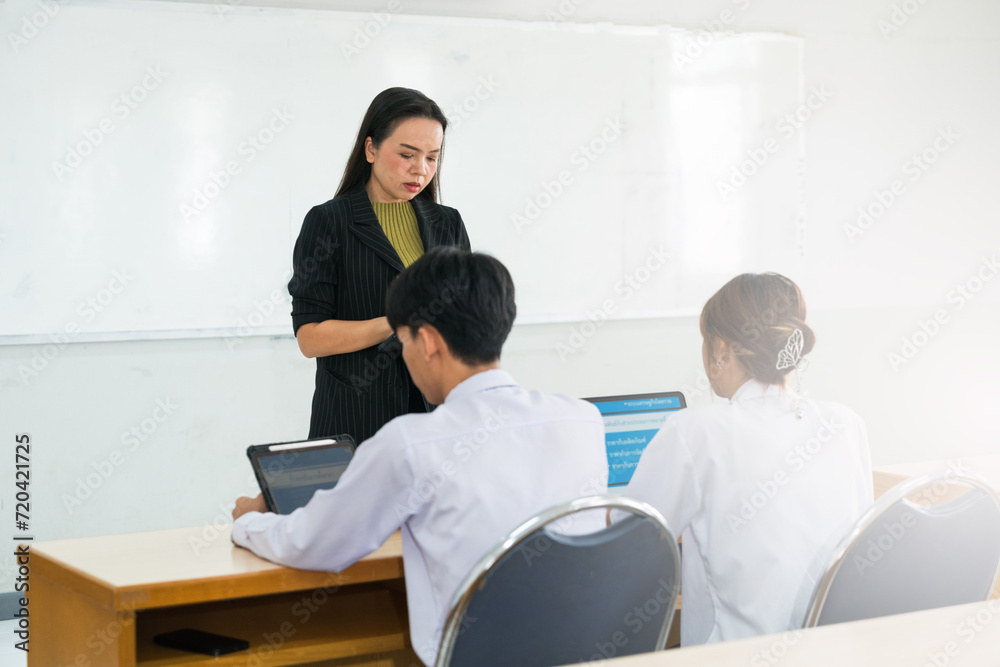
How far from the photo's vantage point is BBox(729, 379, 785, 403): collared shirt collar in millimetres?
1526

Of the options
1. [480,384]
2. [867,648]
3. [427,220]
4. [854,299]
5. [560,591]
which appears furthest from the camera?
Result: [854,299]

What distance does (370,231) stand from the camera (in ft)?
6.60

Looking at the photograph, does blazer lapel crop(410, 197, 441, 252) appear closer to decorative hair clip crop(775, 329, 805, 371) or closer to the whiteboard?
decorative hair clip crop(775, 329, 805, 371)

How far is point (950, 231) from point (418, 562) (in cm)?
389

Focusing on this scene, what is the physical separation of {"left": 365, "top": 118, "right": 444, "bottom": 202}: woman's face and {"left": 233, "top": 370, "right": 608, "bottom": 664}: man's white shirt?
0.85 m

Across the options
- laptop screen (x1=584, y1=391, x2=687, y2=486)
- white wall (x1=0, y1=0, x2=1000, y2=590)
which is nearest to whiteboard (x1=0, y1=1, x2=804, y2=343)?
white wall (x1=0, y1=0, x2=1000, y2=590)

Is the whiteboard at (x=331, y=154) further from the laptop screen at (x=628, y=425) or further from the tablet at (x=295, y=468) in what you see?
the tablet at (x=295, y=468)

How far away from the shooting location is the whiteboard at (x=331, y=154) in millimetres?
3033

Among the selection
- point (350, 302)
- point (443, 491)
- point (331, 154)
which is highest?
point (331, 154)

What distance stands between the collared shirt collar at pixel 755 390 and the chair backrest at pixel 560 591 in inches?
16.1

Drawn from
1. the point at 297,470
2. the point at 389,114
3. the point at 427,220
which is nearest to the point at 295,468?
the point at 297,470

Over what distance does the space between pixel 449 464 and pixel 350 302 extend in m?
0.90

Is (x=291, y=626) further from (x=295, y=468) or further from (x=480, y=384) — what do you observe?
(x=480, y=384)

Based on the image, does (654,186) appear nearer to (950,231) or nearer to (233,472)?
(950,231)
